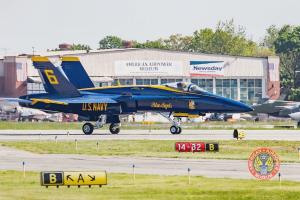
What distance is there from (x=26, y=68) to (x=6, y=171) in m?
81.4

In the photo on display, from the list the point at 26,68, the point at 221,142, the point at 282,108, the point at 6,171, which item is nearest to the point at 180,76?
the point at 26,68

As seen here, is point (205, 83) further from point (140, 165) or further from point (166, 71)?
point (140, 165)

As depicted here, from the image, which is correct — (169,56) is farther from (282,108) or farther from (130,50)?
(282,108)

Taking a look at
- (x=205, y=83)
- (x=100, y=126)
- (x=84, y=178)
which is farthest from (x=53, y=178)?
(x=205, y=83)

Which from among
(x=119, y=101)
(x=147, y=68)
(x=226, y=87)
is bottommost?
(x=119, y=101)

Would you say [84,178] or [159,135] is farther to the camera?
[159,135]

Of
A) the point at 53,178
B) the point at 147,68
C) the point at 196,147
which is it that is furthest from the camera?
the point at 147,68

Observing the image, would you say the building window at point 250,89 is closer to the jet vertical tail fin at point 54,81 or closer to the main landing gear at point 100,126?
the main landing gear at point 100,126

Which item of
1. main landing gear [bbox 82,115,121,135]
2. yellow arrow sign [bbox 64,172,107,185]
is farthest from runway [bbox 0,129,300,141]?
yellow arrow sign [bbox 64,172,107,185]

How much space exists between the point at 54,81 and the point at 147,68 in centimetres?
5436

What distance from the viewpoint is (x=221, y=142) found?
62.6 metres

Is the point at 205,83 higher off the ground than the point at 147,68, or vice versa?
the point at 147,68

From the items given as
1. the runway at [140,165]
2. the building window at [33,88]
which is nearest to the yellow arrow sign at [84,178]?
the runway at [140,165]

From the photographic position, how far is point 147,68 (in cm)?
12862
